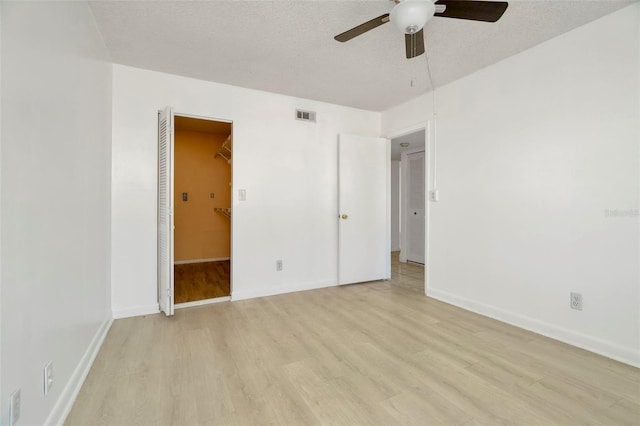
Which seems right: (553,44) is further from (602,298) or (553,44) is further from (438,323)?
(438,323)

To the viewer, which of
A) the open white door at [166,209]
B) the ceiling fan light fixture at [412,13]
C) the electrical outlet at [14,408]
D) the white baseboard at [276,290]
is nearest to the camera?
the electrical outlet at [14,408]

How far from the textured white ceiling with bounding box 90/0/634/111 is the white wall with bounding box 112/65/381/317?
28 cm

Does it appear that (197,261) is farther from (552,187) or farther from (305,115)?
(552,187)

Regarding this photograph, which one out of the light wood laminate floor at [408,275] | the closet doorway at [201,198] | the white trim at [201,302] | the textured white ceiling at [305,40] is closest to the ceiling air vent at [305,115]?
the textured white ceiling at [305,40]

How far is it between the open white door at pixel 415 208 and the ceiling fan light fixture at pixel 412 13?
13.6 ft

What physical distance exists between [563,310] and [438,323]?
1.01 meters

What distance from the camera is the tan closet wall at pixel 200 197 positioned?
5613 millimetres

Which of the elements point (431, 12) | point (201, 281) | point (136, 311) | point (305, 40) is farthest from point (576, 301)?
point (201, 281)

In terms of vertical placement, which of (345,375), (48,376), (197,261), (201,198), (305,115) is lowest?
(345,375)

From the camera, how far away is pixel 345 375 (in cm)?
196

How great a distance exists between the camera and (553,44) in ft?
8.21

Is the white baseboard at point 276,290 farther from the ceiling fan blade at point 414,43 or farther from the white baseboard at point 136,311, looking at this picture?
the ceiling fan blade at point 414,43

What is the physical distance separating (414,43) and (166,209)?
2.66m

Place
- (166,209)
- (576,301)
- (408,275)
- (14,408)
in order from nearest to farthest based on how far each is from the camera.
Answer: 1. (14,408)
2. (576,301)
3. (166,209)
4. (408,275)
